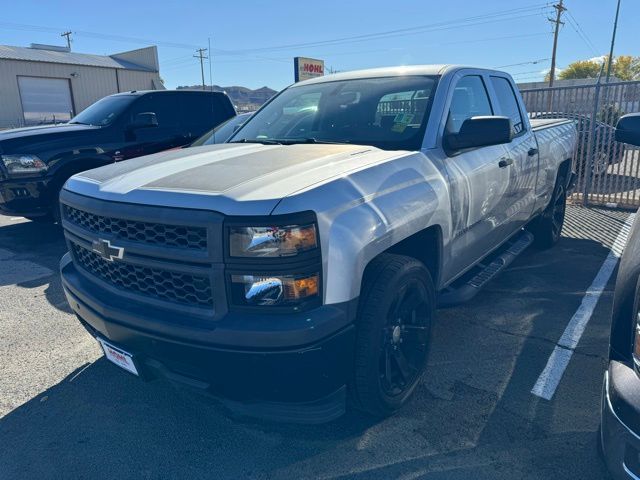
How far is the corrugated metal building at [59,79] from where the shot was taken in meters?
32.7

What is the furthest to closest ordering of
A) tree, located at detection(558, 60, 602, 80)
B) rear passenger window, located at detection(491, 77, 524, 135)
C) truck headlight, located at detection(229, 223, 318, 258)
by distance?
tree, located at detection(558, 60, 602, 80)
rear passenger window, located at detection(491, 77, 524, 135)
truck headlight, located at detection(229, 223, 318, 258)

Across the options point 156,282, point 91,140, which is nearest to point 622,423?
point 156,282

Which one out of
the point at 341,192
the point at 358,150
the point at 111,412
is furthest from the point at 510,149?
the point at 111,412

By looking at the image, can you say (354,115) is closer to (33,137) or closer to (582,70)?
(33,137)

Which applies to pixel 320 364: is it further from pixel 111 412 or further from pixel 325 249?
pixel 111 412

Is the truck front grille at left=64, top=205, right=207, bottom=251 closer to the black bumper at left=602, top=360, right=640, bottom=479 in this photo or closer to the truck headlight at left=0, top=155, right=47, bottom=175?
the black bumper at left=602, top=360, right=640, bottom=479

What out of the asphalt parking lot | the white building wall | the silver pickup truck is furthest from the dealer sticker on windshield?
the white building wall

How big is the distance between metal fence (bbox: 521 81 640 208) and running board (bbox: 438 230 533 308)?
175 inches

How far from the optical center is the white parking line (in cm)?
301

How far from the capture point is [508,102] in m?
4.49

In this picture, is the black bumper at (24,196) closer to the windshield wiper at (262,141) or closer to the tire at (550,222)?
the windshield wiper at (262,141)

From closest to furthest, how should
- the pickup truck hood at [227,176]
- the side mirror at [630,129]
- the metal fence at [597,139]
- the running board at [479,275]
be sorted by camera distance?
the pickup truck hood at [227,176]
the side mirror at [630,129]
the running board at [479,275]
the metal fence at [597,139]

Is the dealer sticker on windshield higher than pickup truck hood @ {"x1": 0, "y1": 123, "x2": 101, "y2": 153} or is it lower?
lower

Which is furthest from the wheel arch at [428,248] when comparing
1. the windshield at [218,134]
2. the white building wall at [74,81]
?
the white building wall at [74,81]
